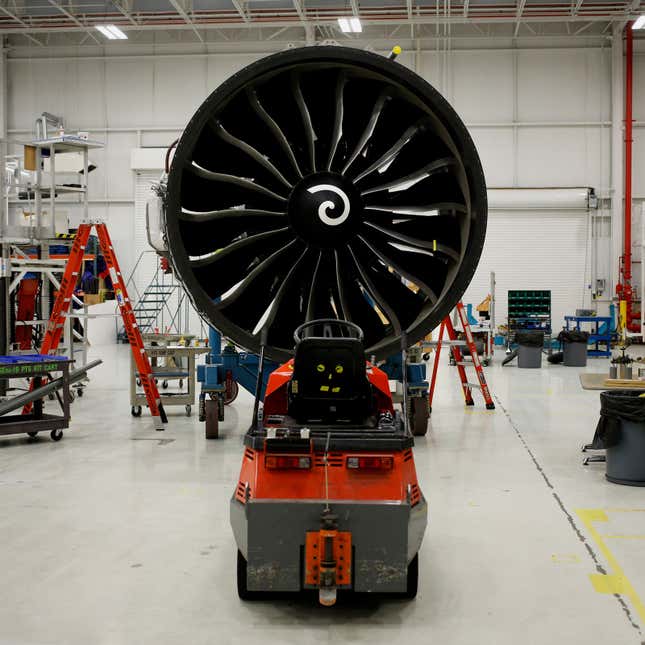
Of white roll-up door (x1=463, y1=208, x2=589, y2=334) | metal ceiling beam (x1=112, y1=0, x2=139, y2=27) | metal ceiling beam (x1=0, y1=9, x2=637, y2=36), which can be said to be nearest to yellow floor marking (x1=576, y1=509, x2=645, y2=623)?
metal ceiling beam (x1=0, y1=9, x2=637, y2=36)

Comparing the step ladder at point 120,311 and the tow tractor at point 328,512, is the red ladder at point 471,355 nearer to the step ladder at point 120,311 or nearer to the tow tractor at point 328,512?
the step ladder at point 120,311

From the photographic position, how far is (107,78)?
23.1m

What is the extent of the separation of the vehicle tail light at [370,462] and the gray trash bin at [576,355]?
13.2m

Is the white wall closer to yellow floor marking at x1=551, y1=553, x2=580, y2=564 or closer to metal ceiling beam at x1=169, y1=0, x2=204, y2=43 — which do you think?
metal ceiling beam at x1=169, y1=0, x2=204, y2=43

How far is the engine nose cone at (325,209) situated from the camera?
5.09 meters

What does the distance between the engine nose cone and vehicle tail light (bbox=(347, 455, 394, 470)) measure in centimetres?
198

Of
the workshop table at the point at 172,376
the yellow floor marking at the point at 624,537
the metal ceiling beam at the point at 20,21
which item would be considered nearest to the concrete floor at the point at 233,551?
the yellow floor marking at the point at 624,537

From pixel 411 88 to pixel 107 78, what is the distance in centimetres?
2019

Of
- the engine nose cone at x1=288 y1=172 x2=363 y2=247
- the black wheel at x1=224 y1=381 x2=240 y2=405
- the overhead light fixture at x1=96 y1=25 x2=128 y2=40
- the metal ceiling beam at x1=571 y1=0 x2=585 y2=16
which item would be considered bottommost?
the black wheel at x1=224 y1=381 x2=240 y2=405

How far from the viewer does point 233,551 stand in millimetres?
4465

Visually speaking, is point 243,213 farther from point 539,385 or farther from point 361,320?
point 539,385

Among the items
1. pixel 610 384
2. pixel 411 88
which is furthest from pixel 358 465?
pixel 610 384

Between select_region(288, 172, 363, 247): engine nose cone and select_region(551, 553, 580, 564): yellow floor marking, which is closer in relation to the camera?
select_region(551, 553, 580, 564): yellow floor marking

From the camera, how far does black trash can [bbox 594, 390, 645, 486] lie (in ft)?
19.3
